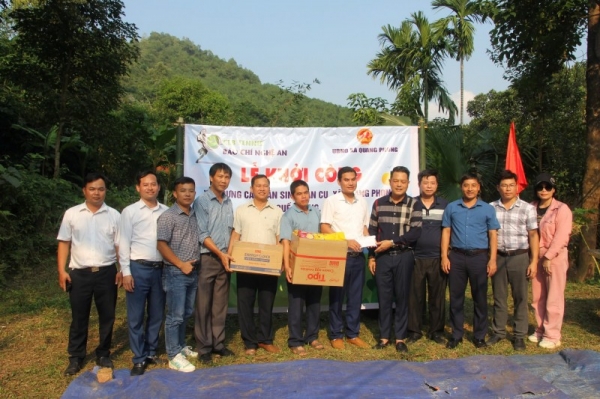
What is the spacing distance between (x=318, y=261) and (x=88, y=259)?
1.80 meters

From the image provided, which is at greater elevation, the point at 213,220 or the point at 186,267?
the point at 213,220

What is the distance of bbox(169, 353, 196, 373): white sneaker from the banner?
1.24 metres

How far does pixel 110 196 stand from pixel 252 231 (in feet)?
30.9

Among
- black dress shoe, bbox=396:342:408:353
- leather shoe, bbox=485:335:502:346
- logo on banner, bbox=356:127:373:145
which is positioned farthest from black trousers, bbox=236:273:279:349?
leather shoe, bbox=485:335:502:346

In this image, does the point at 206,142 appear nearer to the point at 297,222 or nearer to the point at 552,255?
the point at 297,222

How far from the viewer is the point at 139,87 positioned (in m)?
44.3

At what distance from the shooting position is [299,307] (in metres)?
4.69

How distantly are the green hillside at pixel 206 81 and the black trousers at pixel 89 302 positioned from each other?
6.73 m

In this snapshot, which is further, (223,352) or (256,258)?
(223,352)

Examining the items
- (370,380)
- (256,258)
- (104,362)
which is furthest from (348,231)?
(104,362)

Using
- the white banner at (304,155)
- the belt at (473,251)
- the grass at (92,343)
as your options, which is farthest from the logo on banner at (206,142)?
the belt at (473,251)

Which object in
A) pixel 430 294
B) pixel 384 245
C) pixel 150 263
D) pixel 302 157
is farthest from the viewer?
pixel 302 157

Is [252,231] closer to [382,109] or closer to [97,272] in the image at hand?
[97,272]

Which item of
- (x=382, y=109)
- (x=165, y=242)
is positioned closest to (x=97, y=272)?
(x=165, y=242)
